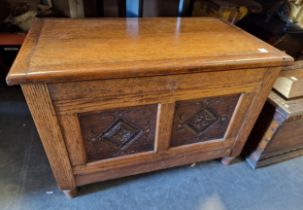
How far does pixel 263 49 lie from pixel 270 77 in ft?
0.39

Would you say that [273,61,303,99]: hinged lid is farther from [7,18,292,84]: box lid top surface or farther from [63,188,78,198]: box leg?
[63,188,78,198]: box leg

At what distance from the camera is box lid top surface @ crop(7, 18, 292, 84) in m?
0.62

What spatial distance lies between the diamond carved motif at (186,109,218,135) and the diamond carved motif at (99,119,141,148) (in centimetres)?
25

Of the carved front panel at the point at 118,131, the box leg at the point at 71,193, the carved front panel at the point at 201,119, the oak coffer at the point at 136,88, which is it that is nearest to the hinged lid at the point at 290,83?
the oak coffer at the point at 136,88

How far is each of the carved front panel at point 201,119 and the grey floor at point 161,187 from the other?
11.2 inches

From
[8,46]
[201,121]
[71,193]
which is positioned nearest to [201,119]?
[201,121]

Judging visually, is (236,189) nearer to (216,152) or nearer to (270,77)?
(216,152)

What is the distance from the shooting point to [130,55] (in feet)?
2.33

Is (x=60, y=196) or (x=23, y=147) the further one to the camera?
(x=23, y=147)

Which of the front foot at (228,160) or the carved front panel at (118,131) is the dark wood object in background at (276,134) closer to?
the front foot at (228,160)

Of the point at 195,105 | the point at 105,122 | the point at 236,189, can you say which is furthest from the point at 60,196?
the point at 236,189

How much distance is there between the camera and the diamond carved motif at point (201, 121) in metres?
0.92

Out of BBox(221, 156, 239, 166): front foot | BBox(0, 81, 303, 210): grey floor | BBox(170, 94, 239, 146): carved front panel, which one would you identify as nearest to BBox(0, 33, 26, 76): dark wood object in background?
BBox(0, 81, 303, 210): grey floor

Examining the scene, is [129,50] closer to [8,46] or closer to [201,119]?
[201,119]
